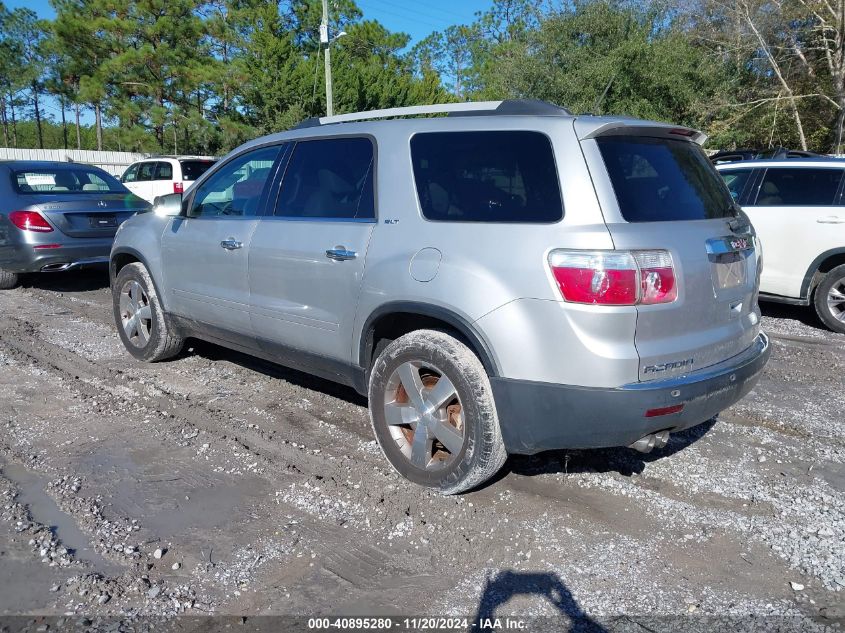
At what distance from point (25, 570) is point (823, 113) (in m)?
27.3

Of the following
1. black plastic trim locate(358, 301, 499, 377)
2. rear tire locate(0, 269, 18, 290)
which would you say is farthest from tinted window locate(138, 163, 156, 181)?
black plastic trim locate(358, 301, 499, 377)

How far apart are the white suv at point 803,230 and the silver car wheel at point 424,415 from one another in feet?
17.5

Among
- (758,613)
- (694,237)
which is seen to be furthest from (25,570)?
(694,237)

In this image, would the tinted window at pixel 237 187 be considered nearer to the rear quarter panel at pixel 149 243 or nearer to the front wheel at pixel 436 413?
the rear quarter panel at pixel 149 243

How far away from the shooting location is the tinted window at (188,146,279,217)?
454cm

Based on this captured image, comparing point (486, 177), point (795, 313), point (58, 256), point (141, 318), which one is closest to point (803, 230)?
point (795, 313)

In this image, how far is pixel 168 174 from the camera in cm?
1784

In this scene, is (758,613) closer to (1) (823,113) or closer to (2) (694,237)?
A: (2) (694,237)

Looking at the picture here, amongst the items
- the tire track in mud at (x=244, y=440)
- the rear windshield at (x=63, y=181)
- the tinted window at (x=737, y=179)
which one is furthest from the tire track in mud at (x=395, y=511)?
the rear windshield at (x=63, y=181)

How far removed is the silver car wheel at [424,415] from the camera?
3.38 meters

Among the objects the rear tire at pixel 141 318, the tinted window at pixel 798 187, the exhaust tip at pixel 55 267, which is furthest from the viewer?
the exhaust tip at pixel 55 267

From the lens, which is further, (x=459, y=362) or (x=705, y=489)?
(x=705, y=489)

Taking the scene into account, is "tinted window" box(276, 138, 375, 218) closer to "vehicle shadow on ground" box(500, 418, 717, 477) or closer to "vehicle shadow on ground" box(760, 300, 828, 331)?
"vehicle shadow on ground" box(500, 418, 717, 477)

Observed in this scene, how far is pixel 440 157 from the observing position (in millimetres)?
3551
